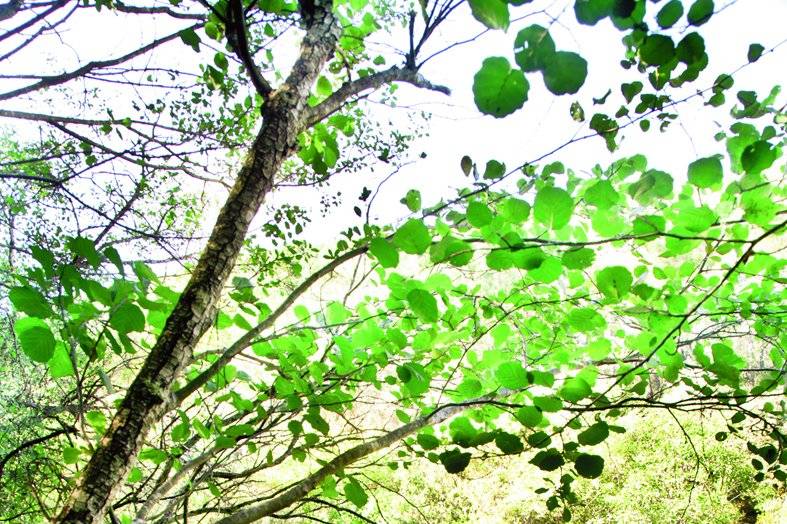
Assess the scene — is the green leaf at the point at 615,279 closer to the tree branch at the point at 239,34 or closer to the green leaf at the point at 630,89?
the green leaf at the point at 630,89

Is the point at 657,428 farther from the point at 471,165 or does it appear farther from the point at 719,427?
the point at 471,165

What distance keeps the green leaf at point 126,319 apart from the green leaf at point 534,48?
48cm

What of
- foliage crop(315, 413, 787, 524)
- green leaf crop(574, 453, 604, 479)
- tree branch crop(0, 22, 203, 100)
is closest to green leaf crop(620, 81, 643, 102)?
green leaf crop(574, 453, 604, 479)

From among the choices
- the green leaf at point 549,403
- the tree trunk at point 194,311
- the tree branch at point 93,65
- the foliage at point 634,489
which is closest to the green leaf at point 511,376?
the green leaf at point 549,403

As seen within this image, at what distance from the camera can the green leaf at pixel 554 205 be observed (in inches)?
17.7

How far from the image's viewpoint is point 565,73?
0.30 meters

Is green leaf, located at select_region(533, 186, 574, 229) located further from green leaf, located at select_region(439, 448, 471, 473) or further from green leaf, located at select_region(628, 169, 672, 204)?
green leaf, located at select_region(439, 448, 471, 473)

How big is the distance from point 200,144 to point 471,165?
6.35 ft

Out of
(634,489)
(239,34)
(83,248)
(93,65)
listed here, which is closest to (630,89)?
(239,34)

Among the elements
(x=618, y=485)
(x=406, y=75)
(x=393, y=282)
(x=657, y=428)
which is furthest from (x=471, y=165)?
(x=657, y=428)

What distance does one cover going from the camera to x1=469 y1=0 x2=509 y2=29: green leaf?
0.28m

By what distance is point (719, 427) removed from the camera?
5.96m

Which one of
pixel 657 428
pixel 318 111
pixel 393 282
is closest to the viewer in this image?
pixel 393 282

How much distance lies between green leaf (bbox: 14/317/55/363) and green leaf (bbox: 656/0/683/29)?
2.22 feet
